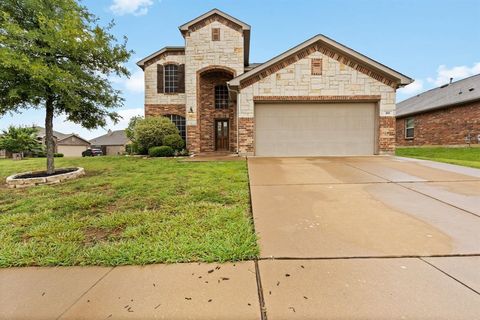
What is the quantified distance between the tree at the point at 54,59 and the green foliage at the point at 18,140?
19.9 m

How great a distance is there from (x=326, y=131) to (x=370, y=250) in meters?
9.58

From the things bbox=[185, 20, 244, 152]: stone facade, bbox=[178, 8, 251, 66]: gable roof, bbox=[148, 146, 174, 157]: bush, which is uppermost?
bbox=[178, 8, 251, 66]: gable roof

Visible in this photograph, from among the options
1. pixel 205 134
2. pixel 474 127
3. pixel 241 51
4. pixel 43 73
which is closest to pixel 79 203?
pixel 43 73

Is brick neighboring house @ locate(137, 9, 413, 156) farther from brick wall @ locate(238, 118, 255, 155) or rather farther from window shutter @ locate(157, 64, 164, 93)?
window shutter @ locate(157, 64, 164, 93)

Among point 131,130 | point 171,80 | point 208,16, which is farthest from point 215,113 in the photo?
point 131,130

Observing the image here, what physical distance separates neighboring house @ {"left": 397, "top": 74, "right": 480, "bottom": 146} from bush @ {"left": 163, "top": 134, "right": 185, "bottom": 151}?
17.4 m

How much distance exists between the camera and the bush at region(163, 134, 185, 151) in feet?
47.0

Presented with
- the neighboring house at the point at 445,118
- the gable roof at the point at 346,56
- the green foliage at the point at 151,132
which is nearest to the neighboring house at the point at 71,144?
the green foliage at the point at 151,132

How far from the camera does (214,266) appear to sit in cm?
242

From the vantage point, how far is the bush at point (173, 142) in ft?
47.0

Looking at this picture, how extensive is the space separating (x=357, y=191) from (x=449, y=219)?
167cm

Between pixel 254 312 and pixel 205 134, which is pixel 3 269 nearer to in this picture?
pixel 254 312

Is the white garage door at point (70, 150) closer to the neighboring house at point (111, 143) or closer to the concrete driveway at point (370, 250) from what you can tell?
the neighboring house at point (111, 143)

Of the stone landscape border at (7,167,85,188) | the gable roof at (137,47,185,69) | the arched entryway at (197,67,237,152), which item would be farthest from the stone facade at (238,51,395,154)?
the gable roof at (137,47,185,69)
